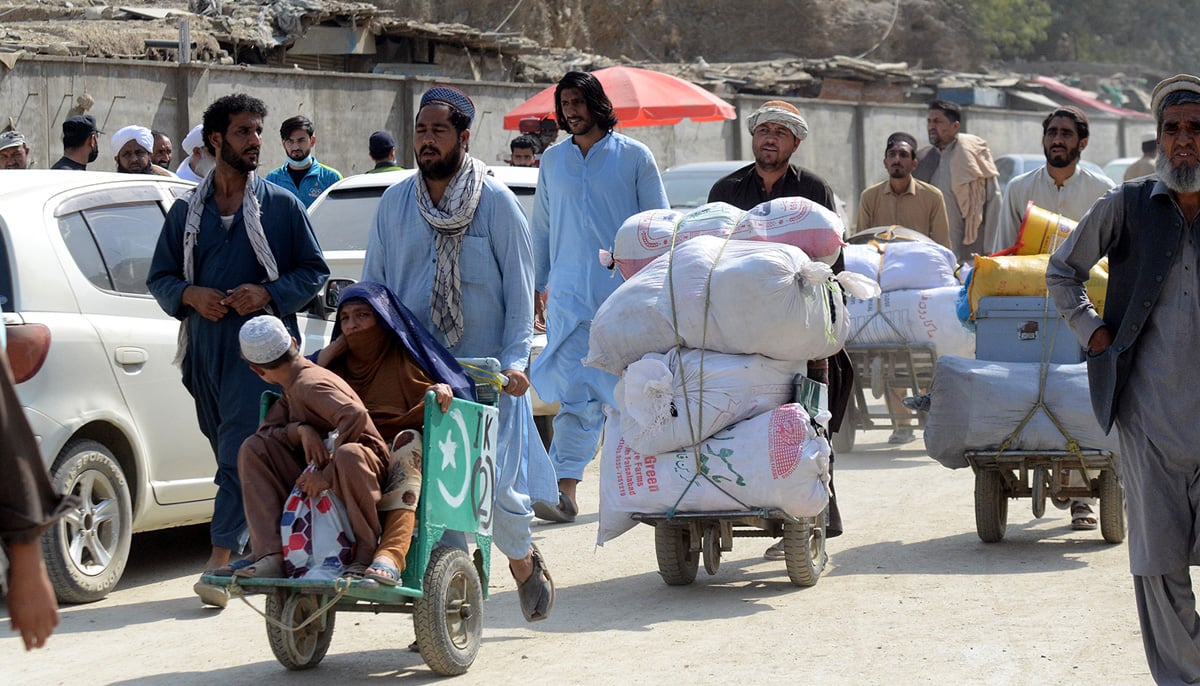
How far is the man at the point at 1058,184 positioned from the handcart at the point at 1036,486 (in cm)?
179

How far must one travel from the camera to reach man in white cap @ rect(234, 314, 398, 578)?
550 centimetres

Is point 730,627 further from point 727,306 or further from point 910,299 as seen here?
point 910,299

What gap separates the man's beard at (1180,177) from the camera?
17.5 feet

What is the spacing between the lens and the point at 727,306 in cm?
703

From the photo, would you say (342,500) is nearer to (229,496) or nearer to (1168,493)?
(229,496)

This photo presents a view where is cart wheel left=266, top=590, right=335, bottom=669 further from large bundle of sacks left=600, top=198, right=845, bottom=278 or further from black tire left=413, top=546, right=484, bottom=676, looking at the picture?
large bundle of sacks left=600, top=198, right=845, bottom=278

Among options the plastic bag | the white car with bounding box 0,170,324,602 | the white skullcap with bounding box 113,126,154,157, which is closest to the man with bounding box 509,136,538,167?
the white skullcap with bounding box 113,126,154,157

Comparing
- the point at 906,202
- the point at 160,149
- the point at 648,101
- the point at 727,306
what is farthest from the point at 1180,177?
Result: the point at 648,101

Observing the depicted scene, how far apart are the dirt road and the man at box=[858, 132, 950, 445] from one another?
4120 mm

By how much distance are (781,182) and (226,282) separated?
264 centimetres

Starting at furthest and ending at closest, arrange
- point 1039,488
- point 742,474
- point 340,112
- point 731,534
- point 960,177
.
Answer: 1. point 340,112
2. point 960,177
3. point 1039,488
4. point 731,534
5. point 742,474

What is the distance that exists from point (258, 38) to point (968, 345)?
1684 centimetres

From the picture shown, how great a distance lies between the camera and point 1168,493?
5359mm

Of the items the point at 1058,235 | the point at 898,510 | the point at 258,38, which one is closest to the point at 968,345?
the point at 898,510
